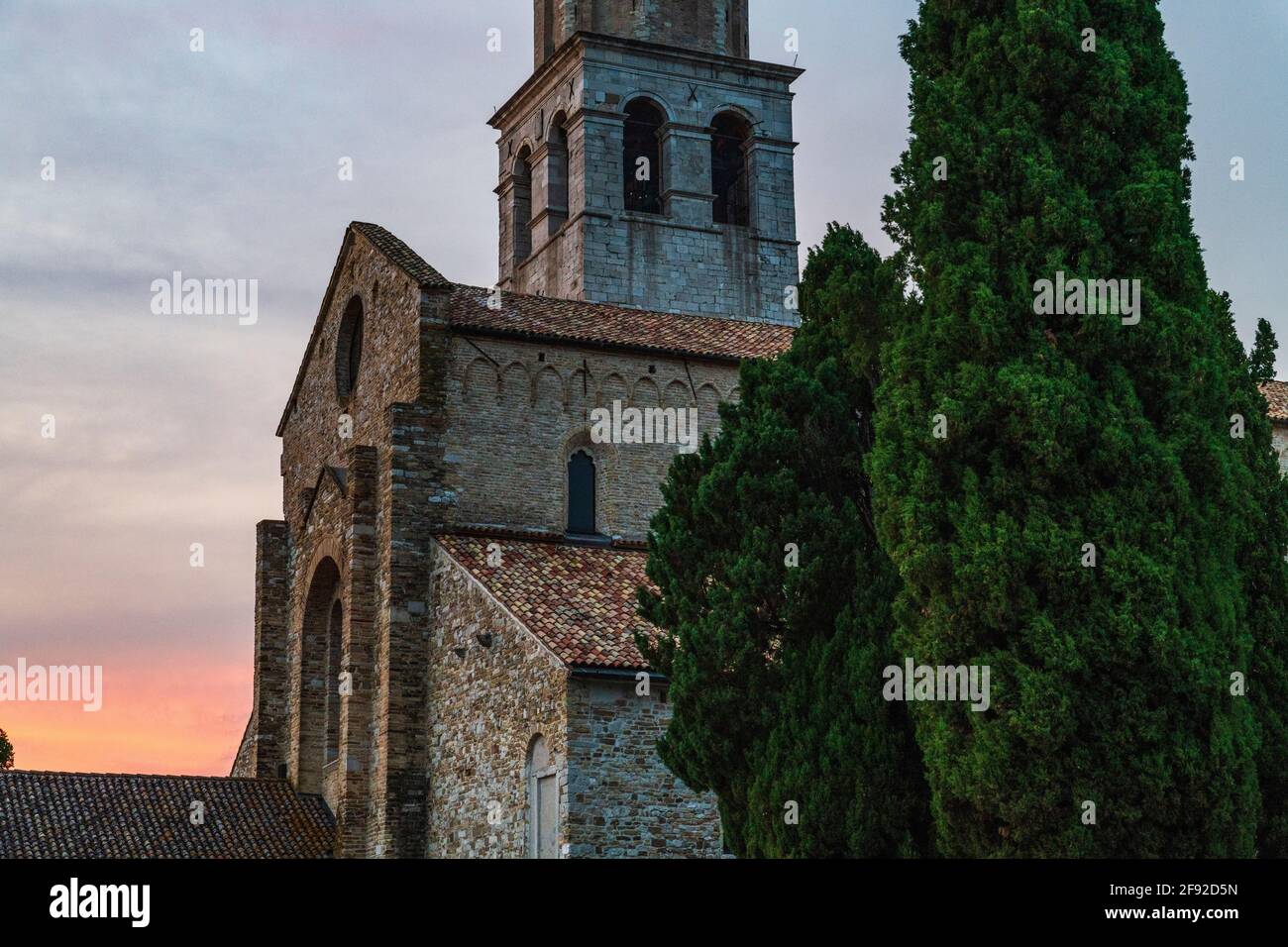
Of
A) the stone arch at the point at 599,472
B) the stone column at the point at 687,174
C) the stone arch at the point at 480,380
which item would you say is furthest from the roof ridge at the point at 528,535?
the stone column at the point at 687,174

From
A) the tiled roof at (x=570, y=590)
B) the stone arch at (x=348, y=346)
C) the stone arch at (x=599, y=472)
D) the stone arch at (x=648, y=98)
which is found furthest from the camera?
the stone arch at (x=648, y=98)

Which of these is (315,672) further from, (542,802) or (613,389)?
(542,802)

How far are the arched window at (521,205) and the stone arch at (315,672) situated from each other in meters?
12.8

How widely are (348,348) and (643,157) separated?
33.7 feet

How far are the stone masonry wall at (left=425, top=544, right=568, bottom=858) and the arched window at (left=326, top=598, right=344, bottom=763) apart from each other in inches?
152

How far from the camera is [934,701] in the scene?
46.6 feet

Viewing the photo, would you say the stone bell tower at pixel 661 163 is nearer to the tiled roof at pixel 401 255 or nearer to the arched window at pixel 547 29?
the arched window at pixel 547 29

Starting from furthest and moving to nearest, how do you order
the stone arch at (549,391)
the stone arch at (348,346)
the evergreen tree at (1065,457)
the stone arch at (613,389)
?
the stone arch at (348,346), the stone arch at (613,389), the stone arch at (549,391), the evergreen tree at (1065,457)

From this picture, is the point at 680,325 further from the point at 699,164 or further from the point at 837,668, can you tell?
the point at 837,668

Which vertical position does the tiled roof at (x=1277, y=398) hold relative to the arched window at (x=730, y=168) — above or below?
below

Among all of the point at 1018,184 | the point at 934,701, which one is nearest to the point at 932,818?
the point at 934,701

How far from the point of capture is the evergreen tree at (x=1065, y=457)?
13.4 meters

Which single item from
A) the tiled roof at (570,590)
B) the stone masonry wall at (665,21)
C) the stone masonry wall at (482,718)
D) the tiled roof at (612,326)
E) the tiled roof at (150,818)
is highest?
the stone masonry wall at (665,21)

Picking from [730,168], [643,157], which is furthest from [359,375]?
[730,168]
